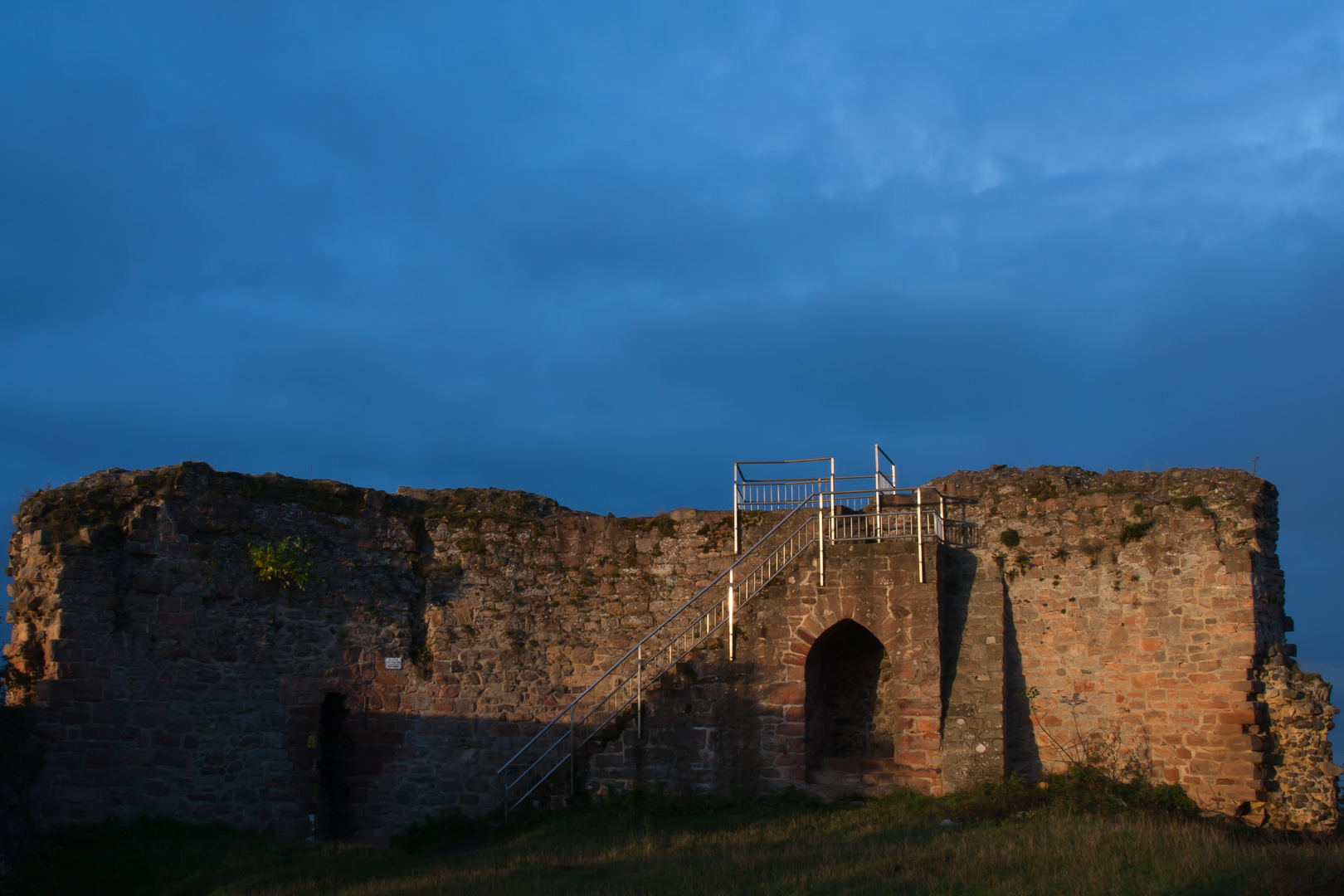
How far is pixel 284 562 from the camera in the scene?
16.2m

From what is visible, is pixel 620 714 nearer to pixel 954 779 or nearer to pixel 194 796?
pixel 954 779

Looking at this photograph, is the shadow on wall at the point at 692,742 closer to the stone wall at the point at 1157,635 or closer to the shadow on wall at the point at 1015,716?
the shadow on wall at the point at 1015,716

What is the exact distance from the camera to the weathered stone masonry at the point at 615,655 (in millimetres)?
14773

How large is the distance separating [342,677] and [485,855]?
3.88 meters

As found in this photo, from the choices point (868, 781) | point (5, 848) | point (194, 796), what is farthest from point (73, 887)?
point (868, 781)

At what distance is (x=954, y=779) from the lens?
606 inches

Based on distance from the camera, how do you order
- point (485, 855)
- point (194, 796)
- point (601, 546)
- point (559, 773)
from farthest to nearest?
point (601, 546), point (559, 773), point (194, 796), point (485, 855)

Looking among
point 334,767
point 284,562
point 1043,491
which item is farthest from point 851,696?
point 284,562

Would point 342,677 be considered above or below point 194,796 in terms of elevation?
above

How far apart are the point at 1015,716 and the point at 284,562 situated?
10.8 m

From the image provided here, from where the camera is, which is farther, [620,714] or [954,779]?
[620,714]

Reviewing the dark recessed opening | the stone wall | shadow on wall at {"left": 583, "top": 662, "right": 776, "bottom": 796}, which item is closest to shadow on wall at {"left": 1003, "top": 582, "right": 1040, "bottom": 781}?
the stone wall

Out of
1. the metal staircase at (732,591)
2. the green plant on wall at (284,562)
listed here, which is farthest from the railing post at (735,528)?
the green plant on wall at (284,562)

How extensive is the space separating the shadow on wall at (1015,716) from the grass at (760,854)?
2.13 ft
